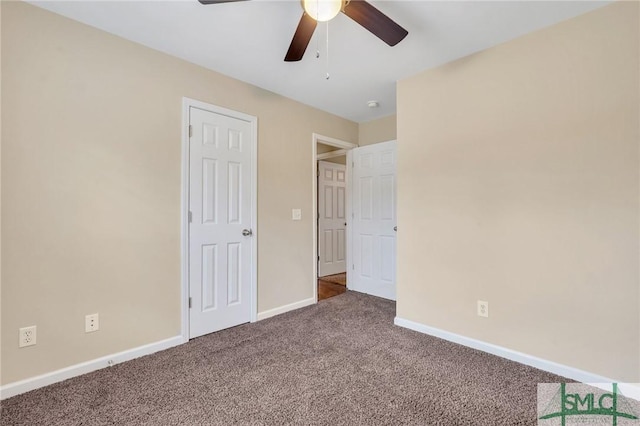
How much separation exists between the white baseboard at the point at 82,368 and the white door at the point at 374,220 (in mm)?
2343

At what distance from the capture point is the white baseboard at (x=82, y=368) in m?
1.74

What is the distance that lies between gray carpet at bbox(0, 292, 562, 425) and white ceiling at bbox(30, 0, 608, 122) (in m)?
2.40

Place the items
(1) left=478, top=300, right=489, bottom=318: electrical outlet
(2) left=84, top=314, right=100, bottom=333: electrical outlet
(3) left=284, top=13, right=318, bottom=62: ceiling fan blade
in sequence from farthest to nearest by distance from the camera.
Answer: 1. (1) left=478, top=300, right=489, bottom=318: electrical outlet
2. (2) left=84, top=314, right=100, bottom=333: electrical outlet
3. (3) left=284, top=13, right=318, bottom=62: ceiling fan blade

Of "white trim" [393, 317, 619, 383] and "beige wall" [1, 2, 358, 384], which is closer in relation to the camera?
"beige wall" [1, 2, 358, 384]

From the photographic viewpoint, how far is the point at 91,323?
202 cm

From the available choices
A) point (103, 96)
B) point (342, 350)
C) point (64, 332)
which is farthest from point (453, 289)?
point (103, 96)

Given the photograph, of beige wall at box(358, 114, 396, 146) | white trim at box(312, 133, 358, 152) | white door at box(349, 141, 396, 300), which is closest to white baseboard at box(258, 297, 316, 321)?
white door at box(349, 141, 396, 300)

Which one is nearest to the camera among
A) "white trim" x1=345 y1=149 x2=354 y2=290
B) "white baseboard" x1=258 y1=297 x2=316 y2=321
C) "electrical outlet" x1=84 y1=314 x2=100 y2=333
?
"electrical outlet" x1=84 y1=314 x2=100 y2=333

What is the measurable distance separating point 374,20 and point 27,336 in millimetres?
2800

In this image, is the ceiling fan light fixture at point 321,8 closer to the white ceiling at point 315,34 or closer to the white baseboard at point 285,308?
the white ceiling at point 315,34

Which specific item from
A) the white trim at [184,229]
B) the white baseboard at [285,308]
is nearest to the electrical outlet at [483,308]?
the white baseboard at [285,308]

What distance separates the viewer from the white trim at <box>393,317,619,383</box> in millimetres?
1877

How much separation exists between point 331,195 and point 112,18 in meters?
3.66

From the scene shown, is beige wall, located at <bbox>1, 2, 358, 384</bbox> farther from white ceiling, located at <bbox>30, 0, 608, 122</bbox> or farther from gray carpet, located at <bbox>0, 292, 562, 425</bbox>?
gray carpet, located at <bbox>0, 292, 562, 425</bbox>
